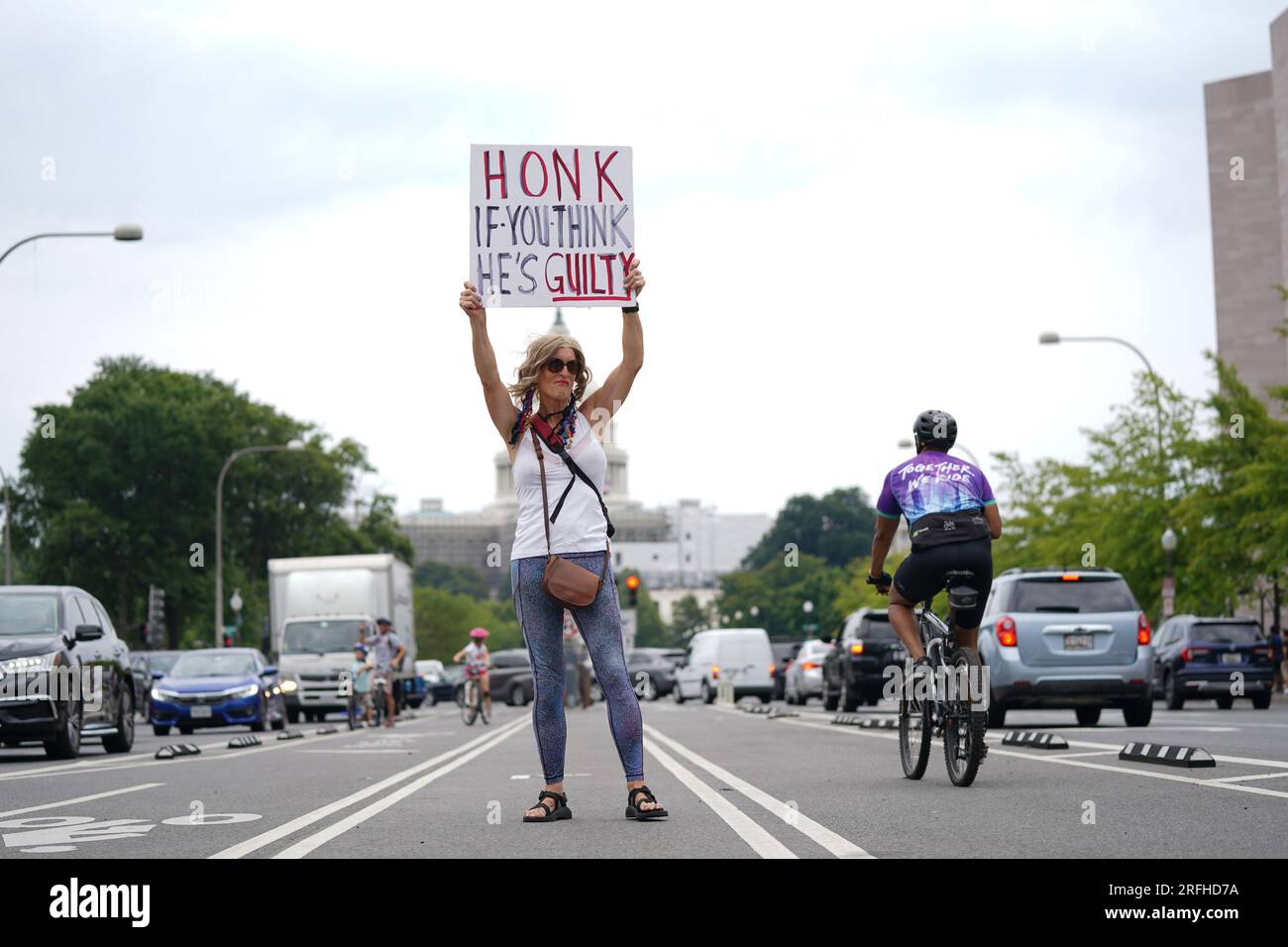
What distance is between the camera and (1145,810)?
838 centimetres

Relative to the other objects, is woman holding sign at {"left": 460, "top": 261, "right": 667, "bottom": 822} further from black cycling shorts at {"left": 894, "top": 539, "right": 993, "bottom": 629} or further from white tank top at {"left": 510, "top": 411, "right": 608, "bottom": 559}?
black cycling shorts at {"left": 894, "top": 539, "right": 993, "bottom": 629}

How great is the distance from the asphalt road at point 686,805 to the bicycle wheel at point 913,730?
0.13 metres

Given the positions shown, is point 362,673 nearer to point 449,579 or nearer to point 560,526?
point 560,526

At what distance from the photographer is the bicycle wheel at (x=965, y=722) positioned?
9766mm

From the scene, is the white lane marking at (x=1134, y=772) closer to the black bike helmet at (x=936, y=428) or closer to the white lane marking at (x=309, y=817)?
the black bike helmet at (x=936, y=428)

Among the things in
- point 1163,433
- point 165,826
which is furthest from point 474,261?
point 1163,433

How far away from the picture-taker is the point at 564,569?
791 cm

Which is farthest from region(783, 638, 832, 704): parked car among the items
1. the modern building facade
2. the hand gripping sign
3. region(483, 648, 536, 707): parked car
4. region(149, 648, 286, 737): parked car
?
the modern building facade

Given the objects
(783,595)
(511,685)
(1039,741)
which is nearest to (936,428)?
(1039,741)

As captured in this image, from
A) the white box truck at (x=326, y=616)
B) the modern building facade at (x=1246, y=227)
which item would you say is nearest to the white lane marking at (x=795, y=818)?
the white box truck at (x=326, y=616)

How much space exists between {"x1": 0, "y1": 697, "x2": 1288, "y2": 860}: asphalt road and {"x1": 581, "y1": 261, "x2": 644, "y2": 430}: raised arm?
1.82 meters

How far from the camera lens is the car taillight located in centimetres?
1916

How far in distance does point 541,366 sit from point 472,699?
22.5 metres
